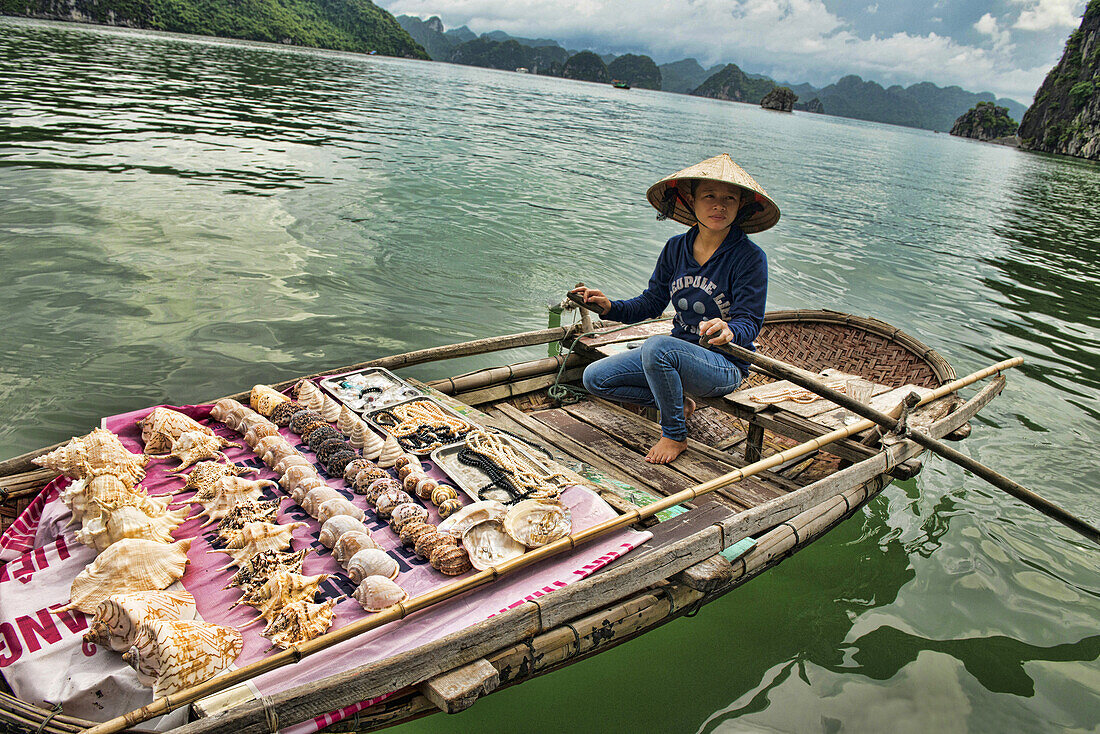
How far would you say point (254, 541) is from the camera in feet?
8.27

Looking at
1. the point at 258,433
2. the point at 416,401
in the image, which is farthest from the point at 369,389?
the point at 258,433

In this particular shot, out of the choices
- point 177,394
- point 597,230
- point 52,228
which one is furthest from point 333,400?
point 597,230

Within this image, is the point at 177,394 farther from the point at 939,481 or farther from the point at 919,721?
the point at 939,481

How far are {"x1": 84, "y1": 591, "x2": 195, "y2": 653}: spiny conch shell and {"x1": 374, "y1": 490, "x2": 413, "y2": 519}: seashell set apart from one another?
922 mm

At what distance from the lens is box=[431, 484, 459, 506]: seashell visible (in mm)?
2936

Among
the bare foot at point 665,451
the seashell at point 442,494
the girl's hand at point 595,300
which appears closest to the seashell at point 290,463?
the seashell at point 442,494

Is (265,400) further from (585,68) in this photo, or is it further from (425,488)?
(585,68)

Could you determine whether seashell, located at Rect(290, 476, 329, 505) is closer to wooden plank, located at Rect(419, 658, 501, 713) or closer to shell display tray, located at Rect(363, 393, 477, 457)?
shell display tray, located at Rect(363, 393, 477, 457)

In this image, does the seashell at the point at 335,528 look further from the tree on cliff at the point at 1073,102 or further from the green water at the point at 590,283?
the tree on cliff at the point at 1073,102

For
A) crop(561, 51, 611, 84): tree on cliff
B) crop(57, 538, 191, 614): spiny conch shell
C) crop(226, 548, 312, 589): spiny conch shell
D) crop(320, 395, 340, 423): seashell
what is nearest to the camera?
crop(57, 538, 191, 614): spiny conch shell

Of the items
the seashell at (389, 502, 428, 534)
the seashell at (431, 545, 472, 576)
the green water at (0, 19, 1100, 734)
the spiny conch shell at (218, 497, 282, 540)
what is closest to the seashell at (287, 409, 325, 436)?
the spiny conch shell at (218, 497, 282, 540)

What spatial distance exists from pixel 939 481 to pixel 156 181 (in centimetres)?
1263

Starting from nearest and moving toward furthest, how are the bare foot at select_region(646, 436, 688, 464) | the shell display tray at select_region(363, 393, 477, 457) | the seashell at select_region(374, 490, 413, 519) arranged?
the seashell at select_region(374, 490, 413, 519)
the shell display tray at select_region(363, 393, 477, 457)
the bare foot at select_region(646, 436, 688, 464)

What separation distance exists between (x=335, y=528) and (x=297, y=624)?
489mm
